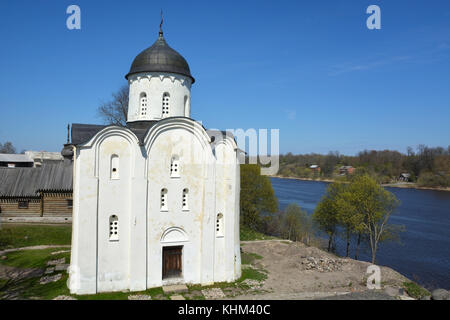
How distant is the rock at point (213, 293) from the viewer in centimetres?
1158

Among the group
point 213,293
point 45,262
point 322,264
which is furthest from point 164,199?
point 322,264

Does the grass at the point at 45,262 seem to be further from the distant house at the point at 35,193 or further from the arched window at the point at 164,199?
the arched window at the point at 164,199

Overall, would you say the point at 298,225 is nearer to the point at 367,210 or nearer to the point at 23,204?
the point at 367,210

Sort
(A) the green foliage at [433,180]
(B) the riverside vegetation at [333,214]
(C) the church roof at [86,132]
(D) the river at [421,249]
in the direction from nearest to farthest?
(C) the church roof at [86,132], (D) the river at [421,249], (B) the riverside vegetation at [333,214], (A) the green foliage at [433,180]

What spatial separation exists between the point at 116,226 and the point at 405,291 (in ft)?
36.4

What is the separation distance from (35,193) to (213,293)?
15.1 m

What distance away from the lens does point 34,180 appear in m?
22.2

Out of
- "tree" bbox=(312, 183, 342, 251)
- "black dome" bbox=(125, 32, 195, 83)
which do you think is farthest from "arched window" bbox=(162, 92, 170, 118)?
"tree" bbox=(312, 183, 342, 251)

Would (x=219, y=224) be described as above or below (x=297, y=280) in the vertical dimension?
above

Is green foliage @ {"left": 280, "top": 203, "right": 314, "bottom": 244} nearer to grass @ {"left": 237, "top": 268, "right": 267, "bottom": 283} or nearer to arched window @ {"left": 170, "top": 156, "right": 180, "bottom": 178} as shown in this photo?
grass @ {"left": 237, "top": 268, "right": 267, "bottom": 283}

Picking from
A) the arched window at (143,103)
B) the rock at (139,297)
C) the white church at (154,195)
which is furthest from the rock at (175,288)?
the arched window at (143,103)

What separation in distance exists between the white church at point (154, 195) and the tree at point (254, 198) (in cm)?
1499

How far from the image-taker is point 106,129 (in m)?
11.5
